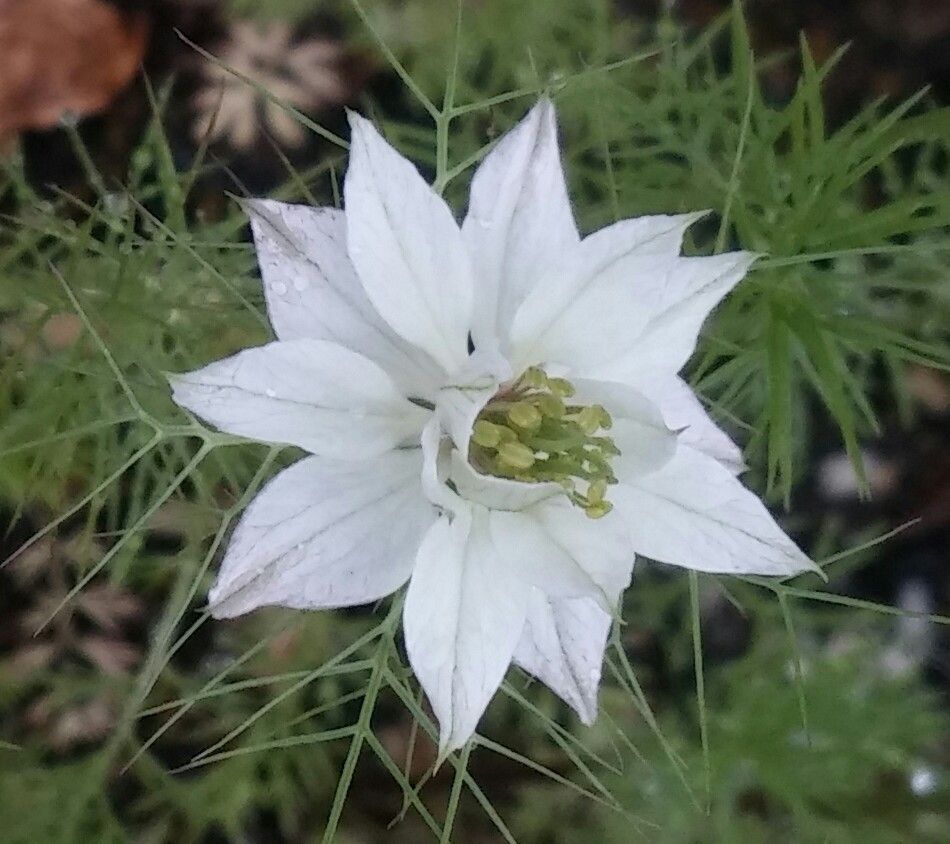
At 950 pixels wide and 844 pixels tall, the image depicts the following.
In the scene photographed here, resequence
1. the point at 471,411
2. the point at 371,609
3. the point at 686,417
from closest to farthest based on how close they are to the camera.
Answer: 1. the point at 471,411
2. the point at 686,417
3. the point at 371,609

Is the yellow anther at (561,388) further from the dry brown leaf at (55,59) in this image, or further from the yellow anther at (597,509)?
the dry brown leaf at (55,59)

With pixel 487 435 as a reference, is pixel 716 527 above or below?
below

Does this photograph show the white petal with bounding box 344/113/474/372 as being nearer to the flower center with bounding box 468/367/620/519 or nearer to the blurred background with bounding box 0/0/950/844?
the flower center with bounding box 468/367/620/519

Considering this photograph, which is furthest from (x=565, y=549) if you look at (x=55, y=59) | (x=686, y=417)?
(x=55, y=59)

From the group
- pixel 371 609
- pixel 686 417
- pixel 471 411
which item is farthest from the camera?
pixel 371 609

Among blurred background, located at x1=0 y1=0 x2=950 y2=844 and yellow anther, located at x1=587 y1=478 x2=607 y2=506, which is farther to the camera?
blurred background, located at x1=0 y1=0 x2=950 y2=844

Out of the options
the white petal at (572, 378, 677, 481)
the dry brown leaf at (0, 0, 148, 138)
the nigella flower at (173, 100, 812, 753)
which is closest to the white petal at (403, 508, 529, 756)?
the nigella flower at (173, 100, 812, 753)

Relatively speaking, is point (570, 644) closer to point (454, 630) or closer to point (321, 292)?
point (454, 630)
